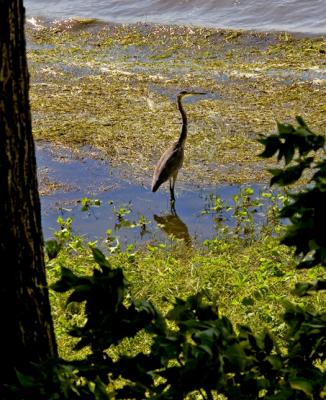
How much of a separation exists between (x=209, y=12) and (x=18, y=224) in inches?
622

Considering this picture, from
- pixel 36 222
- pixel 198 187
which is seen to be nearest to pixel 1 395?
pixel 36 222

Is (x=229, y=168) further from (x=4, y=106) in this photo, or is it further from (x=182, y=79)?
(x=4, y=106)

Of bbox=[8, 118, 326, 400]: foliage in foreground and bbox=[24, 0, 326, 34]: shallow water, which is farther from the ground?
bbox=[24, 0, 326, 34]: shallow water

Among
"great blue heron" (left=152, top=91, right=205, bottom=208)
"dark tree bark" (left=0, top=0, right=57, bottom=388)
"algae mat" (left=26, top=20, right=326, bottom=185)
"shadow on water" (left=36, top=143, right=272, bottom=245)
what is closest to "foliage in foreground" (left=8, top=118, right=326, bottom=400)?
"dark tree bark" (left=0, top=0, right=57, bottom=388)

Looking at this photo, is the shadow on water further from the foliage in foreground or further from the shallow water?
the shallow water

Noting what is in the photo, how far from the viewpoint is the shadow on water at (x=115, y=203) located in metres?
8.76

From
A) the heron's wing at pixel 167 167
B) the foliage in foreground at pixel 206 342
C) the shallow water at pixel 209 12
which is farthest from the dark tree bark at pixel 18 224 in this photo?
the shallow water at pixel 209 12

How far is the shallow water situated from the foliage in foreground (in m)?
13.7

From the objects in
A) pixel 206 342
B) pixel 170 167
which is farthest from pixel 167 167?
pixel 206 342

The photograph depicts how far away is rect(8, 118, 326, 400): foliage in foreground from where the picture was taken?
240 cm

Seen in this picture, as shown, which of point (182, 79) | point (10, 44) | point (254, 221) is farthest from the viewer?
point (182, 79)

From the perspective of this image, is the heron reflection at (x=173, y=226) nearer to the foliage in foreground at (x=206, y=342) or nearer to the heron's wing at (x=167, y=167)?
the heron's wing at (x=167, y=167)

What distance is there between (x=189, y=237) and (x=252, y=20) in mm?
9475

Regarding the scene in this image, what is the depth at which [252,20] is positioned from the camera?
17.3 meters
